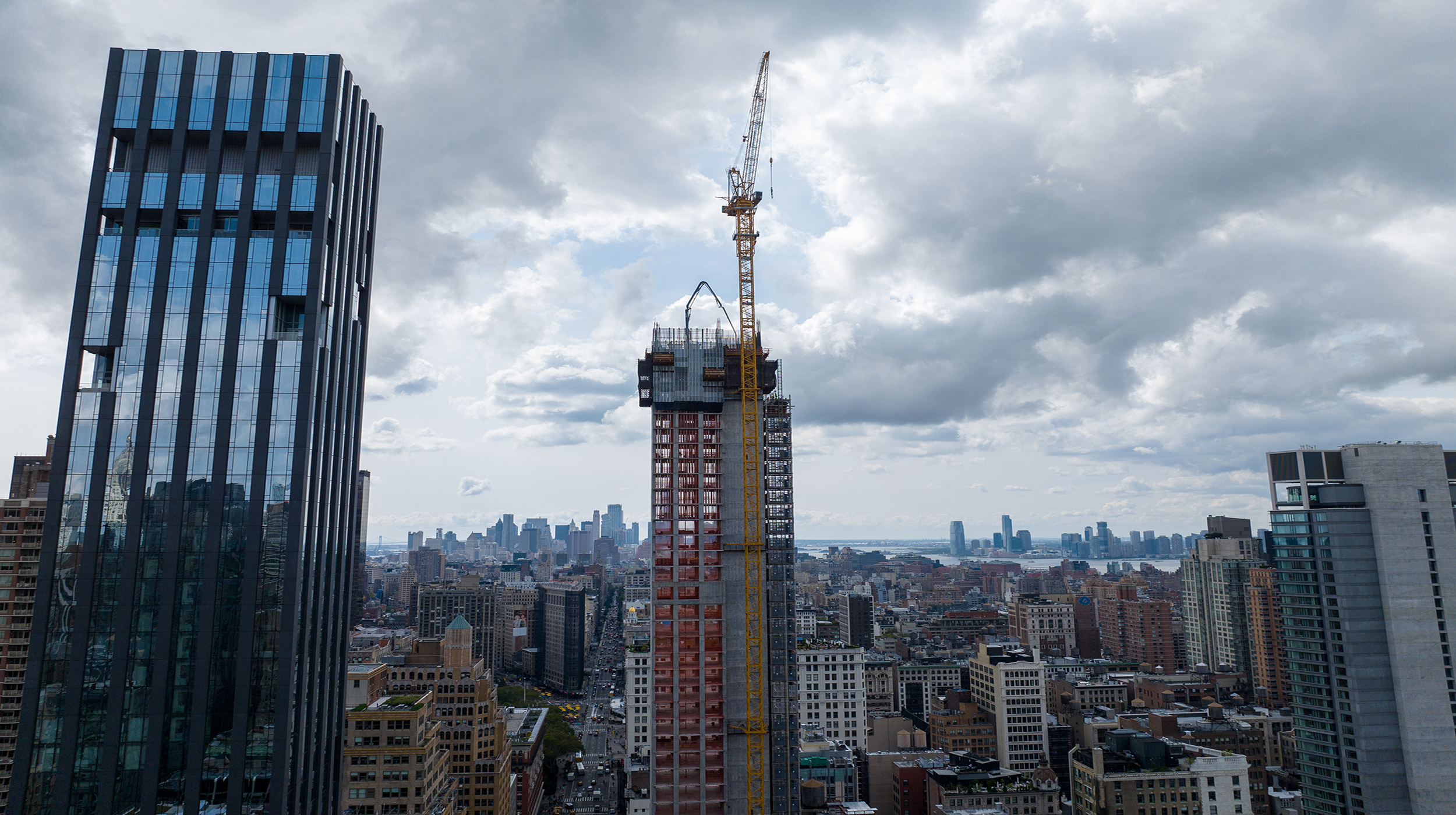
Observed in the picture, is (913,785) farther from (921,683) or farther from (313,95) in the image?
(313,95)

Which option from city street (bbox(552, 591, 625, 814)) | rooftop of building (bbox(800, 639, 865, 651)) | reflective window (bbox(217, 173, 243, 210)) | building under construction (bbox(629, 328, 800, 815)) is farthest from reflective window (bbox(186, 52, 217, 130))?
rooftop of building (bbox(800, 639, 865, 651))

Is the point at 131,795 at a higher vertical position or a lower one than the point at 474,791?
higher

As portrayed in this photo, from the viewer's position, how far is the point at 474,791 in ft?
367

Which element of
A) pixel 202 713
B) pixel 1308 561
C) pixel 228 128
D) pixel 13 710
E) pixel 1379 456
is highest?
pixel 228 128

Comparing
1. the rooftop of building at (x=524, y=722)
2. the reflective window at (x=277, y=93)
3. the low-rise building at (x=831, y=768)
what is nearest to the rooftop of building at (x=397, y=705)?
the rooftop of building at (x=524, y=722)

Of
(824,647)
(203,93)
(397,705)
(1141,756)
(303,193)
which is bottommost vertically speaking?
(1141,756)

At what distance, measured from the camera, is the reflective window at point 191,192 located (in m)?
65.1

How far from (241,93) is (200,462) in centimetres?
3087

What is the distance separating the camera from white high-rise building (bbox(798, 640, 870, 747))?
14650 centimetres

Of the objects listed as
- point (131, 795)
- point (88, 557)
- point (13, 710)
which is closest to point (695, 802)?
point (131, 795)

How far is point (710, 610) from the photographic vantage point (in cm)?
9431

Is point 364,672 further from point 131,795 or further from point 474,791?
point 131,795

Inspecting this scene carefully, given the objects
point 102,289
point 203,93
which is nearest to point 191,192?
point 203,93

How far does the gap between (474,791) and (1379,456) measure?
4916 inches
